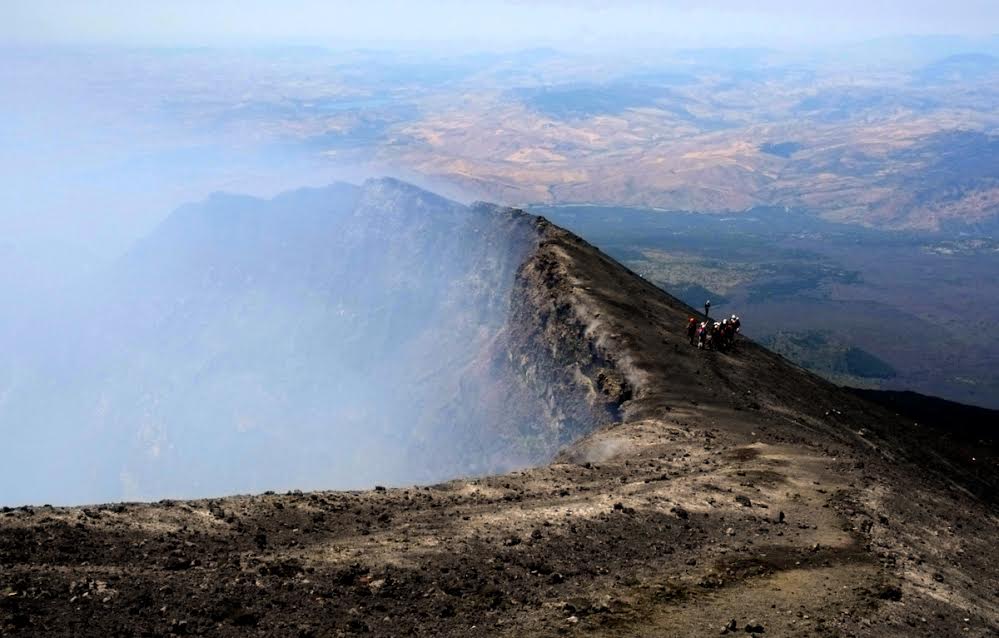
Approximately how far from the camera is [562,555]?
20.0 metres

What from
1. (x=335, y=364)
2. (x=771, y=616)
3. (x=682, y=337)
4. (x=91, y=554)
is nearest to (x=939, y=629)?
(x=771, y=616)

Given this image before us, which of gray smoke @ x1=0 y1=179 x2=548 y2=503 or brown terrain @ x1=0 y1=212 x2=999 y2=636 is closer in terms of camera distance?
brown terrain @ x1=0 y1=212 x2=999 y2=636

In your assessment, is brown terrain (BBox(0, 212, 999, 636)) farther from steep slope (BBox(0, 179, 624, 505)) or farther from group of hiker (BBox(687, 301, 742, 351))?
steep slope (BBox(0, 179, 624, 505))

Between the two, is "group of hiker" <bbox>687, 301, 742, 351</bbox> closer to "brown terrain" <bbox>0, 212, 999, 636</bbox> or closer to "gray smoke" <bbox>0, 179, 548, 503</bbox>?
"brown terrain" <bbox>0, 212, 999, 636</bbox>

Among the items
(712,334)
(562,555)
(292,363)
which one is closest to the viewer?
(562,555)

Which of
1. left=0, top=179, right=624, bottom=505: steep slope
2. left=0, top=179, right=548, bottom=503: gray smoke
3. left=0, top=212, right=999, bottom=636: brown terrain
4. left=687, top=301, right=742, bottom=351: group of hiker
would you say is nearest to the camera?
left=0, top=212, right=999, bottom=636: brown terrain

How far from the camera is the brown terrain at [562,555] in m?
16.0

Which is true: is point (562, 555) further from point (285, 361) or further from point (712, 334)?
point (285, 361)

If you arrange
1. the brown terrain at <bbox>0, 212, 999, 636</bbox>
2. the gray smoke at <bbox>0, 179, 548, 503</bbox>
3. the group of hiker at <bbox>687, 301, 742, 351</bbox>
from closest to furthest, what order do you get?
the brown terrain at <bbox>0, 212, 999, 636</bbox> < the group of hiker at <bbox>687, 301, 742, 351</bbox> < the gray smoke at <bbox>0, 179, 548, 503</bbox>

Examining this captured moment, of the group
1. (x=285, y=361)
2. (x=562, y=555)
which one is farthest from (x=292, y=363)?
(x=562, y=555)

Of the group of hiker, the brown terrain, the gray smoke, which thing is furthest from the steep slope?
the brown terrain

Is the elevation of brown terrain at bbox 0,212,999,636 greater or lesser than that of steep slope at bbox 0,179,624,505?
greater

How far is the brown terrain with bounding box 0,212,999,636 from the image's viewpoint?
52.4 feet

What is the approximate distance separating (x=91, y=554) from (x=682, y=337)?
4058 cm
